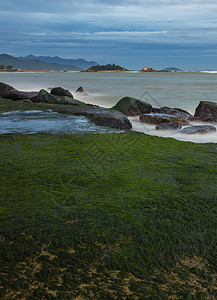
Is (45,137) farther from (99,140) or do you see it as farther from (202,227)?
(202,227)

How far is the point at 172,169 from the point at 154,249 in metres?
1.23

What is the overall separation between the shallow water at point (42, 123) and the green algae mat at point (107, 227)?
4.78ft

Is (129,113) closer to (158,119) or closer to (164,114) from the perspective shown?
(164,114)

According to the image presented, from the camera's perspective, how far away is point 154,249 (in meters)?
1.52

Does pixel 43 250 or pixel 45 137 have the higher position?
pixel 45 137

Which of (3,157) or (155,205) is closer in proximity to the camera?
(155,205)

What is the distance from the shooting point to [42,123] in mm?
4898

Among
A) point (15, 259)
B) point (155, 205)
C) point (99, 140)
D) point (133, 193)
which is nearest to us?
point (15, 259)

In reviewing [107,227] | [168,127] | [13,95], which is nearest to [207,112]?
[168,127]

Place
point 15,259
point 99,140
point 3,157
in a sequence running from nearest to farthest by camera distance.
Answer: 1. point 15,259
2. point 3,157
3. point 99,140

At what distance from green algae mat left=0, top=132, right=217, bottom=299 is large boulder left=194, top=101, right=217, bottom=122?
19.3ft

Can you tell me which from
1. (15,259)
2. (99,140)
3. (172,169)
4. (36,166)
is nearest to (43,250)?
(15,259)

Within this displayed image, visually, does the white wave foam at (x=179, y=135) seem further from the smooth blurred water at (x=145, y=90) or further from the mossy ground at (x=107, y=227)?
the smooth blurred water at (x=145, y=90)

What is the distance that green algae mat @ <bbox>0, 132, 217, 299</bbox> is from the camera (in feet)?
4.27
